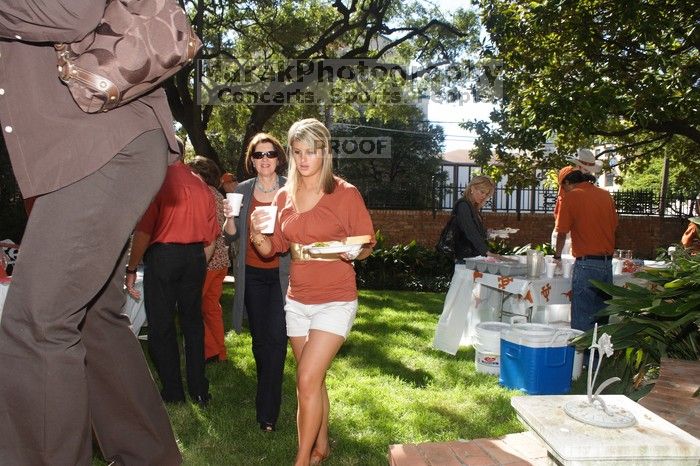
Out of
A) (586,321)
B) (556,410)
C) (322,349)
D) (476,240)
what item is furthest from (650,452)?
(476,240)

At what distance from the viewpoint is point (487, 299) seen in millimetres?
7391

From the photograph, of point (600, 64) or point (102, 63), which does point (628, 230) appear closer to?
point (600, 64)

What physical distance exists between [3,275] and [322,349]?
2237mm

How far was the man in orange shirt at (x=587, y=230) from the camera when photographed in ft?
21.2

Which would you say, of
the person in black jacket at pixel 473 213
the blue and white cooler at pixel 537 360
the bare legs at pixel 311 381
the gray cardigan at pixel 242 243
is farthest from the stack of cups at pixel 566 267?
the bare legs at pixel 311 381

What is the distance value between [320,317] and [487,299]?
14.2ft

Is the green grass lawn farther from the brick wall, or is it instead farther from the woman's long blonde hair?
the brick wall

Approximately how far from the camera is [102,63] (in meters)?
1.84

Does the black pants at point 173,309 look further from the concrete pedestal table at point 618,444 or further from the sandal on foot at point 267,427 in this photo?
the concrete pedestal table at point 618,444

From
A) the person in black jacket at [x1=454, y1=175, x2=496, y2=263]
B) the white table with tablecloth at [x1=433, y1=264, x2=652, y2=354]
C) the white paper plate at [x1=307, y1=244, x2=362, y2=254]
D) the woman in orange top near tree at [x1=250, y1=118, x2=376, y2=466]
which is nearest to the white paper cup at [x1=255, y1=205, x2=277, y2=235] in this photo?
the woman in orange top near tree at [x1=250, y1=118, x2=376, y2=466]

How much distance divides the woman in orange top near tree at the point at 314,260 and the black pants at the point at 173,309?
1245 mm

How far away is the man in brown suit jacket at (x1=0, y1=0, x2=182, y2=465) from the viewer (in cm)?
178

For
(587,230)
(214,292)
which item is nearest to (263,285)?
(214,292)

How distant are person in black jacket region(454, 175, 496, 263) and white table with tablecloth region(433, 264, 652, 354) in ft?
0.94
